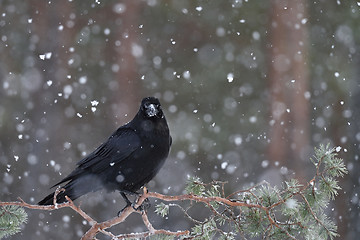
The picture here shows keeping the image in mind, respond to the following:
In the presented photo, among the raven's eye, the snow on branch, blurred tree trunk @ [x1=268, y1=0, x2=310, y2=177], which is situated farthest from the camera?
blurred tree trunk @ [x1=268, y1=0, x2=310, y2=177]

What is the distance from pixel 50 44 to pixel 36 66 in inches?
18.0

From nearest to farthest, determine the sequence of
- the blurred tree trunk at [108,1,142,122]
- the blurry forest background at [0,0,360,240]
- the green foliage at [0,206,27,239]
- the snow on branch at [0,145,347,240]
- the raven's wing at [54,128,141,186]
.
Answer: the snow on branch at [0,145,347,240] < the green foliage at [0,206,27,239] < the raven's wing at [54,128,141,186] < the blurred tree trunk at [108,1,142,122] < the blurry forest background at [0,0,360,240]

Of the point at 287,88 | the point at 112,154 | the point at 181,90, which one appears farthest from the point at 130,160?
the point at 287,88

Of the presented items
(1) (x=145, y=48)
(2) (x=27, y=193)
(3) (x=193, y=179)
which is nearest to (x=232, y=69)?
(1) (x=145, y=48)

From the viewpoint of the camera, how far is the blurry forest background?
9.41 metres

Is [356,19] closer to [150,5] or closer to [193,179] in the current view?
[150,5]

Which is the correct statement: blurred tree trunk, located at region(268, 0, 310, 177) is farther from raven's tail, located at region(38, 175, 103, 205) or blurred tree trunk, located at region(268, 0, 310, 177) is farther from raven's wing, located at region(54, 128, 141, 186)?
raven's tail, located at region(38, 175, 103, 205)

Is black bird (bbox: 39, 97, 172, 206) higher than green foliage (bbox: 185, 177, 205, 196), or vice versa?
green foliage (bbox: 185, 177, 205, 196)

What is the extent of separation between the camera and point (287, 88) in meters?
10.2

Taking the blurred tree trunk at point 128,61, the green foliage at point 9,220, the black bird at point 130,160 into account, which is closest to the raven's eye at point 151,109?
the black bird at point 130,160

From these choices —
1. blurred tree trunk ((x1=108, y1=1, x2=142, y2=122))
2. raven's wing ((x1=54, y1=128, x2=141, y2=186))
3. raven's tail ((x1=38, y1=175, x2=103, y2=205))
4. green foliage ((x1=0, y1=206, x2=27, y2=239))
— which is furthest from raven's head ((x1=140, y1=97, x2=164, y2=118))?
blurred tree trunk ((x1=108, y1=1, x2=142, y2=122))

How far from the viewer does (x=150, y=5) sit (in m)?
10.7

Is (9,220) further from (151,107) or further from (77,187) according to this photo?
(151,107)

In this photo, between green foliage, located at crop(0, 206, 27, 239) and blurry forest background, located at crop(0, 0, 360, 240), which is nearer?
green foliage, located at crop(0, 206, 27, 239)
